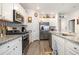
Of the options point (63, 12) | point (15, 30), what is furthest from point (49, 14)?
point (15, 30)

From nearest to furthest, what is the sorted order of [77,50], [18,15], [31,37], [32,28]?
[77,50], [32,28], [31,37], [18,15]

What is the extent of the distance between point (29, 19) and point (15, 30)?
2.59ft

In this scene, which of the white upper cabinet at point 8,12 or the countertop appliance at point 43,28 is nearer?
the white upper cabinet at point 8,12

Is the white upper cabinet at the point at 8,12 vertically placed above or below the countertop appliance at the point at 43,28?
above

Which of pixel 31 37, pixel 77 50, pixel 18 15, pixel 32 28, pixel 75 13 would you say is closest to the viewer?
pixel 77 50

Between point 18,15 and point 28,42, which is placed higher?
point 18,15

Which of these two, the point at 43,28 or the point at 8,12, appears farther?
the point at 43,28

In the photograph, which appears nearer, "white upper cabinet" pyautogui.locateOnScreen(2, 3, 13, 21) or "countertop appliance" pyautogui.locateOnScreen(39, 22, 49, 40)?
"white upper cabinet" pyautogui.locateOnScreen(2, 3, 13, 21)

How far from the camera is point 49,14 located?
6.36ft

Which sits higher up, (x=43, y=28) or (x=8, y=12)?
(x=8, y=12)

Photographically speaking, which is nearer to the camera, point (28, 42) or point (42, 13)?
point (42, 13)

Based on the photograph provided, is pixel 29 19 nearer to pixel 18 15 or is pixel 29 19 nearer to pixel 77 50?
pixel 18 15

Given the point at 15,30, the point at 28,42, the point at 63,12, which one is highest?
the point at 63,12

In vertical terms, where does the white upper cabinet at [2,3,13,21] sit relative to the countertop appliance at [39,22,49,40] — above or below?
above
